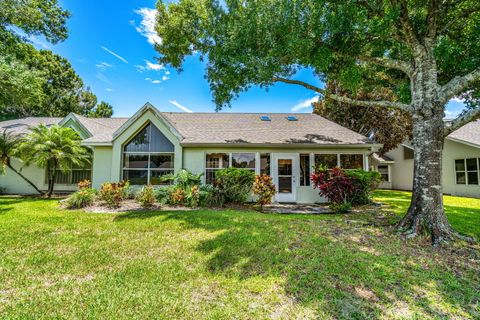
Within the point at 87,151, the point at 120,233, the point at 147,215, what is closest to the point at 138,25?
the point at 87,151

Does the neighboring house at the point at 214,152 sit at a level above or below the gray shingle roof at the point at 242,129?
below

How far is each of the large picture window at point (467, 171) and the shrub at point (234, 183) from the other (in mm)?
16127

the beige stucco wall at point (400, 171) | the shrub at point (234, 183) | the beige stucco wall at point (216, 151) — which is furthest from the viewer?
the beige stucco wall at point (400, 171)

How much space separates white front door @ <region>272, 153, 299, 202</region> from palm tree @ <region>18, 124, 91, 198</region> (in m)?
10.8

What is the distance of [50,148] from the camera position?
11.2 meters

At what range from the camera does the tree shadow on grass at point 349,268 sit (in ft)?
10.6

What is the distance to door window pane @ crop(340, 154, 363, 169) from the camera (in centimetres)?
1240

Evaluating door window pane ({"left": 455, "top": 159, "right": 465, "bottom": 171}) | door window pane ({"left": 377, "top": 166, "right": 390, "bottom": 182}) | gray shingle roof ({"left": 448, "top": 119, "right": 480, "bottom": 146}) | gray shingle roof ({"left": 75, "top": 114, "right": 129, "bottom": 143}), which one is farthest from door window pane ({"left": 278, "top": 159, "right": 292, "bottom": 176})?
→ door window pane ({"left": 377, "top": 166, "right": 390, "bottom": 182})

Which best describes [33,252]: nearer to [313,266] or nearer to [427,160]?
[313,266]

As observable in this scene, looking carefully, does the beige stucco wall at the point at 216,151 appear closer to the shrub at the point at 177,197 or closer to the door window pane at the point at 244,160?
the door window pane at the point at 244,160

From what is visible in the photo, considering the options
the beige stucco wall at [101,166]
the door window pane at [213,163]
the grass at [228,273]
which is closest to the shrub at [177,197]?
the door window pane at [213,163]

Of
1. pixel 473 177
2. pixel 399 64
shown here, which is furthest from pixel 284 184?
pixel 473 177

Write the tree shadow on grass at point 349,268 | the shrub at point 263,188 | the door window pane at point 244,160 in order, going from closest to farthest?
the tree shadow on grass at point 349,268, the shrub at point 263,188, the door window pane at point 244,160

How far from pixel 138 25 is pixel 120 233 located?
1174cm
